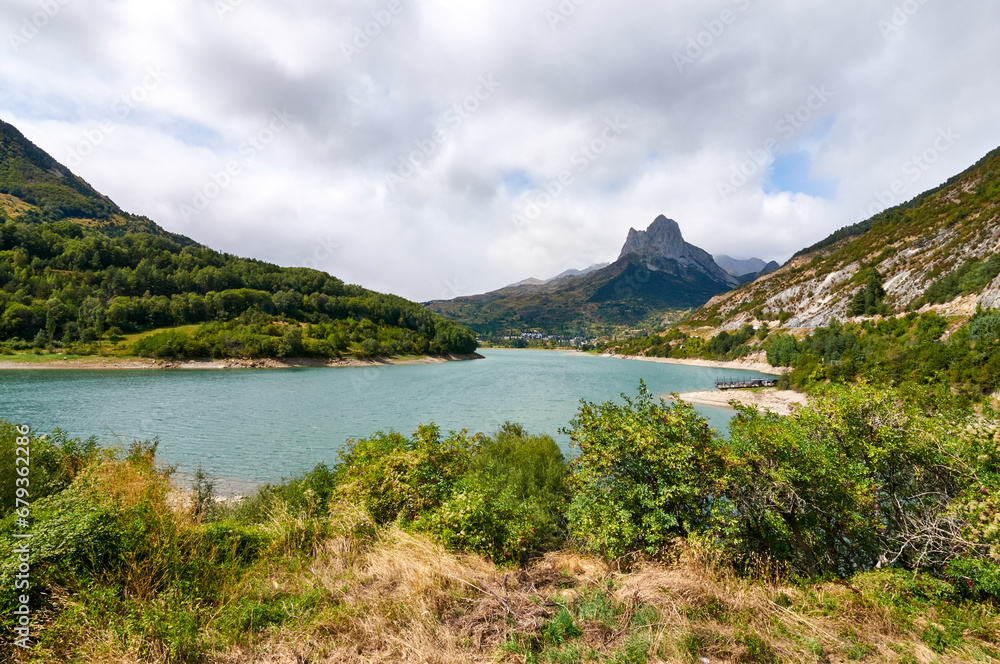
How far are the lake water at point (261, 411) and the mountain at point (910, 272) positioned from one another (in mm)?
52348

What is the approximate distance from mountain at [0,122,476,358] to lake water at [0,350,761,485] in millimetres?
25867

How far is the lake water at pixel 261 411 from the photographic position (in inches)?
889

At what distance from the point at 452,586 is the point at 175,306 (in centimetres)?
12162

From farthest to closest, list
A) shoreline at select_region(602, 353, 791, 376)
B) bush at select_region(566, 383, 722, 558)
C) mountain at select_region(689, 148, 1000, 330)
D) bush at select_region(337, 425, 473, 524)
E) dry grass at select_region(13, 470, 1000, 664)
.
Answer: shoreline at select_region(602, 353, 791, 376), mountain at select_region(689, 148, 1000, 330), bush at select_region(337, 425, 473, 524), bush at select_region(566, 383, 722, 558), dry grass at select_region(13, 470, 1000, 664)

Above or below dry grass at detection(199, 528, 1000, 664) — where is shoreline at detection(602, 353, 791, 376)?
below

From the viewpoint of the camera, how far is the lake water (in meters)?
22.6

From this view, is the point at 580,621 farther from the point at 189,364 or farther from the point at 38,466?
the point at 189,364

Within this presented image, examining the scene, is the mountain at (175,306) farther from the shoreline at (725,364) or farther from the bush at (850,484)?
the bush at (850,484)

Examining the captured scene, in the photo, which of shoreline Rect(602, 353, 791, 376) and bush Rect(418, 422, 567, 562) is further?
shoreline Rect(602, 353, 791, 376)

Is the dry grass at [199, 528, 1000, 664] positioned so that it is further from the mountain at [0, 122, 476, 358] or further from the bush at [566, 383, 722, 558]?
the mountain at [0, 122, 476, 358]

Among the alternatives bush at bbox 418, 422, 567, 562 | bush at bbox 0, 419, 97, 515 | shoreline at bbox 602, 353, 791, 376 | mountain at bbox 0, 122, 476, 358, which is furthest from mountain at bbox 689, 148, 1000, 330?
mountain at bbox 0, 122, 476, 358

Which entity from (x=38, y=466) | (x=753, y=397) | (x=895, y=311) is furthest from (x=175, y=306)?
(x=895, y=311)

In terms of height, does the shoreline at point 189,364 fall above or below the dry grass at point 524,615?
above

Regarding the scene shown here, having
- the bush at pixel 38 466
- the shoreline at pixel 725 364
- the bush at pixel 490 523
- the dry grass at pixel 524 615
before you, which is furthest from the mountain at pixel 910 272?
the bush at pixel 38 466
